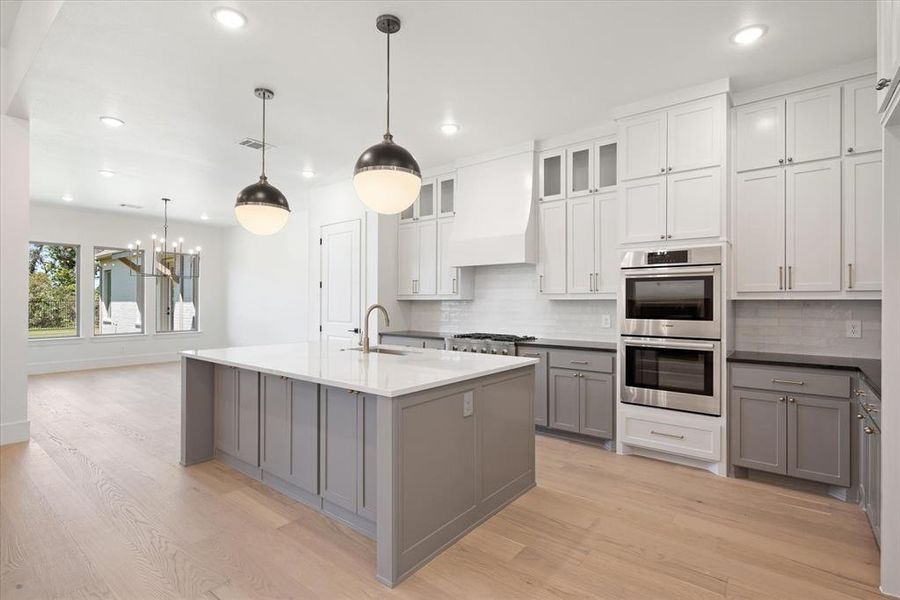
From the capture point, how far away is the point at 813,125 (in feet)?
10.4

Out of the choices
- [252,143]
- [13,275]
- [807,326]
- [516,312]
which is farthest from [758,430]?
[13,275]

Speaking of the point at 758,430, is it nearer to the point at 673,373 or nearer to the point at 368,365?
the point at 673,373

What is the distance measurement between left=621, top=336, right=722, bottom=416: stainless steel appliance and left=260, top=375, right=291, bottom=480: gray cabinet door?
260cm

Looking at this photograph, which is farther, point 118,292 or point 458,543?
point 118,292

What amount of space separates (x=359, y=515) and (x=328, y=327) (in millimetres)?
3902

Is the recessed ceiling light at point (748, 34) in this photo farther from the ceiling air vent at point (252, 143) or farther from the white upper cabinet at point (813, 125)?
the ceiling air vent at point (252, 143)

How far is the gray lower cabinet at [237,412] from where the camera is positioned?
3.12m

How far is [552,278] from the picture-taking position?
4.48 meters

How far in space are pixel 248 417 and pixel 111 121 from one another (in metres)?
3.04

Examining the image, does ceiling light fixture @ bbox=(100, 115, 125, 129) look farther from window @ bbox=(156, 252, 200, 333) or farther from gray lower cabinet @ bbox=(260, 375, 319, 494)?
window @ bbox=(156, 252, 200, 333)

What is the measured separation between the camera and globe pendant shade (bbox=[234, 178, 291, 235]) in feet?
10.4

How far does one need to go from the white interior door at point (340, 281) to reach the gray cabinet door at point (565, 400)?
2687 millimetres

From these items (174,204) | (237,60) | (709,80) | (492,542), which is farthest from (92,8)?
(174,204)

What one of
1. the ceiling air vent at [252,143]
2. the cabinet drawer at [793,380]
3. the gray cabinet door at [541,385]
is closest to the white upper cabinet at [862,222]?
the cabinet drawer at [793,380]
